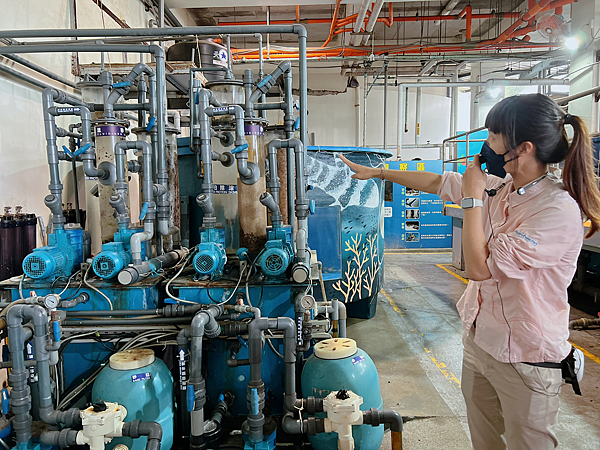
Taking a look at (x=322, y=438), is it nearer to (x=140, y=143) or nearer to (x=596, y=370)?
(x=140, y=143)

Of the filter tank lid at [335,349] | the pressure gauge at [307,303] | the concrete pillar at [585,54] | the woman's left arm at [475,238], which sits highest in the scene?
the concrete pillar at [585,54]

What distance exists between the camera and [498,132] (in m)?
1.38

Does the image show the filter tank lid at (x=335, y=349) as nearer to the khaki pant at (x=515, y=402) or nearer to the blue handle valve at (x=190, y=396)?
the blue handle valve at (x=190, y=396)

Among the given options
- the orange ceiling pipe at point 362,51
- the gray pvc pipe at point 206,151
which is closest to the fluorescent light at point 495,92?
the orange ceiling pipe at point 362,51

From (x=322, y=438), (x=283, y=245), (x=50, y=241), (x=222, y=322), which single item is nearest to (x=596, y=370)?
(x=322, y=438)

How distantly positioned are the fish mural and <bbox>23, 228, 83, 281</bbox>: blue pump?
2.48m

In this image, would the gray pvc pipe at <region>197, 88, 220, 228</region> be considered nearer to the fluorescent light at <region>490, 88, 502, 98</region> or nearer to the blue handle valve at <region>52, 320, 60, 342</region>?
the blue handle valve at <region>52, 320, 60, 342</region>

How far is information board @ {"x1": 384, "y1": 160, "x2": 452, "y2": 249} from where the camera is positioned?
29.9 ft

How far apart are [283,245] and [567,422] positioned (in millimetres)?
2143

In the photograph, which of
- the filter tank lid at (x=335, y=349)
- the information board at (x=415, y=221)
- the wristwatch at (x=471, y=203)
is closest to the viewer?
the wristwatch at (x=471, y=203)

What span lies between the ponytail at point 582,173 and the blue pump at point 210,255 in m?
1.77

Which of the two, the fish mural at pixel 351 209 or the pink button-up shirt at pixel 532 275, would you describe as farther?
the fish mural at pixel 351 209

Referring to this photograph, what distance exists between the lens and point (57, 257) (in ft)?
7.75

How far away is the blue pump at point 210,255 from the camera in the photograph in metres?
2.37
